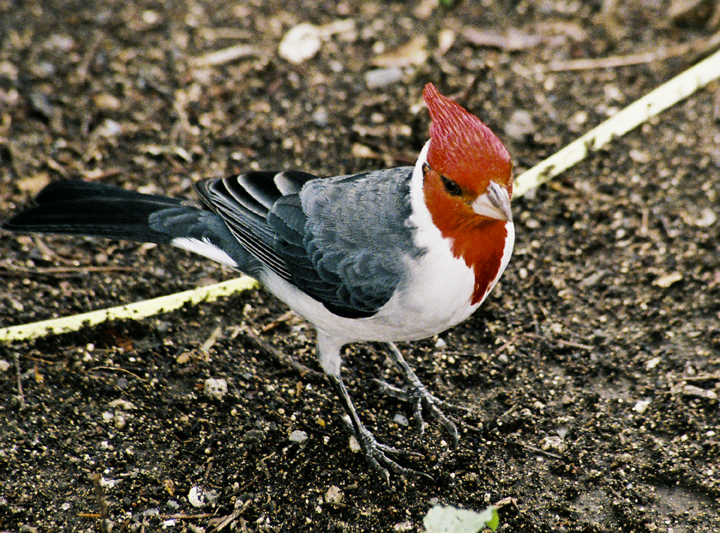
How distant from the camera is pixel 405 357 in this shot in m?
4.00

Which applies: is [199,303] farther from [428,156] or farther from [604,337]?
[604,337]

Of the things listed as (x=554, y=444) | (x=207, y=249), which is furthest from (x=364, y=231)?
(x=554, y=444)

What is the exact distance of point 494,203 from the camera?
2.77 meters

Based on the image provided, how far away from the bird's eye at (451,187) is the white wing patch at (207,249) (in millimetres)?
1294

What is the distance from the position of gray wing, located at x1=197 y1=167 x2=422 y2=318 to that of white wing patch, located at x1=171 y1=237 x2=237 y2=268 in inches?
6.1

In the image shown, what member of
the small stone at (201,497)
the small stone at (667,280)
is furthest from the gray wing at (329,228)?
the small stone at (667,280)

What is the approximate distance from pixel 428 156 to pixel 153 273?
202 cm

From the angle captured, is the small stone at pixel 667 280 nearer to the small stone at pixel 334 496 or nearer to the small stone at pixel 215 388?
the small stone at pixel 334 496

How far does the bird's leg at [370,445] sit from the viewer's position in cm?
342

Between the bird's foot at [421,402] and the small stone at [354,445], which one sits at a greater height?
the bird's foot at [421,402]

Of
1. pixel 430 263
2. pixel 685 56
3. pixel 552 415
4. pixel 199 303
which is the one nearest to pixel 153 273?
pixel 199 303

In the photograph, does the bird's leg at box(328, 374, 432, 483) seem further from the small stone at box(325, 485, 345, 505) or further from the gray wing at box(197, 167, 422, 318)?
the gray wing at box(197, 167, 422, 318)

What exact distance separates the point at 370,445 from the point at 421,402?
0.39 metres

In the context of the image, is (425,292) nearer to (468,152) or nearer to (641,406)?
(468,152)
